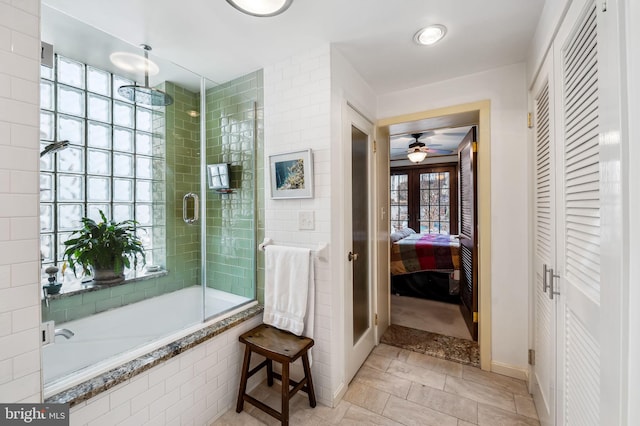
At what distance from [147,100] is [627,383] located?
2.98m

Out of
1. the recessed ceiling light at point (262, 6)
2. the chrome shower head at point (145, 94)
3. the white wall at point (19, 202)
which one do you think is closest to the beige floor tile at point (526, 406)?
the white wall at point (19, 202)

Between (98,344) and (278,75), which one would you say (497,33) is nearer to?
(278,75)

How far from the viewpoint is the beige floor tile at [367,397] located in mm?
1733

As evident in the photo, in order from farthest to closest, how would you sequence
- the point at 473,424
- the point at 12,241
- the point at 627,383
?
the point at 473,424 → the point at 12,241 → the point at 627,383

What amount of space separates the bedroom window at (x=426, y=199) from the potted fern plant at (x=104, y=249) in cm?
530

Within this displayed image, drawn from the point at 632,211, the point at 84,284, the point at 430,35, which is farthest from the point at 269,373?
the point at 430,35

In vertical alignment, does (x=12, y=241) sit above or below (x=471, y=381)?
above

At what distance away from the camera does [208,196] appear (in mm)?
2186

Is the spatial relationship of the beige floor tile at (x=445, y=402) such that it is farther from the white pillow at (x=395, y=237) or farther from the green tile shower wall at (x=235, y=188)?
the white pillow at (x=395, y=237)

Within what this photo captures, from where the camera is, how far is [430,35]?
5.34 feet

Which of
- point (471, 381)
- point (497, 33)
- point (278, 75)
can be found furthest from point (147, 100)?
point (471, 381)

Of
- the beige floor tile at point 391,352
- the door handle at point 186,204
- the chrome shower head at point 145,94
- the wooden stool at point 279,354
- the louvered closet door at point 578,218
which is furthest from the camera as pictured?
the beige floor tile at point 391,352

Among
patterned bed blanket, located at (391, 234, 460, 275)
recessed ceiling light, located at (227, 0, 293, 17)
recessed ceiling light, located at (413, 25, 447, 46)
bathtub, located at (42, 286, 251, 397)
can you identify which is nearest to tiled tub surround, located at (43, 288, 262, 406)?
bathtub, located at (42, 286, 251, 397)

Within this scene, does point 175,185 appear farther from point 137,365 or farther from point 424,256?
point 424,256
